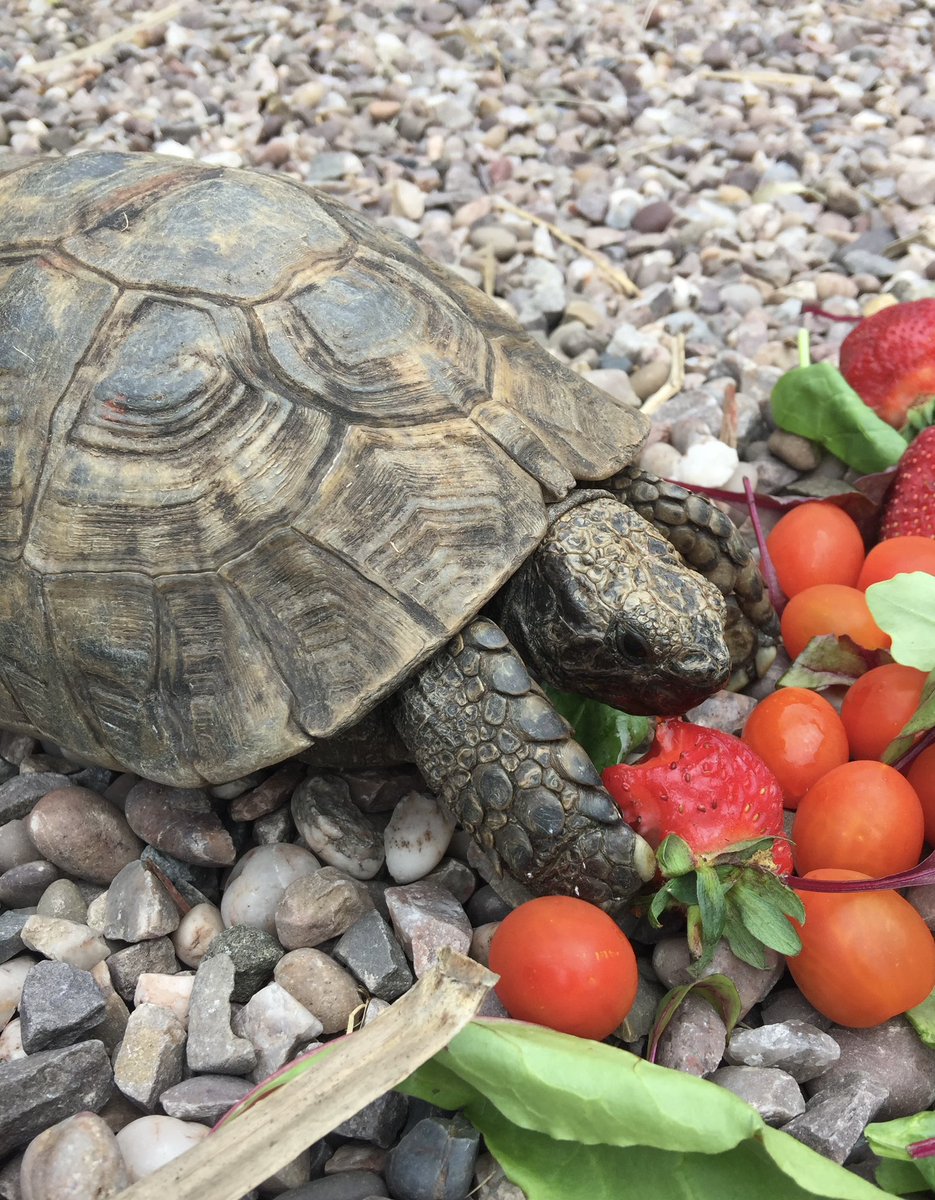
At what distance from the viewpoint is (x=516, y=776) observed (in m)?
2.20

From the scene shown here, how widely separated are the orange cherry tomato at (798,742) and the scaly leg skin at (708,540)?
36cm

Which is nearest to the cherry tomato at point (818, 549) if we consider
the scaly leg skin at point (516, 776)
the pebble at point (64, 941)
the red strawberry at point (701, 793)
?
the red strawberry at point (701, 793)

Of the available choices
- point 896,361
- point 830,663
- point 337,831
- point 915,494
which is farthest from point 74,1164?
point 896,361

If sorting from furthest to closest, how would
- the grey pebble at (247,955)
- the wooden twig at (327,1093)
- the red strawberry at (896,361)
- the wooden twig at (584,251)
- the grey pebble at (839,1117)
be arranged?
the wooden twig at (584,251) → the red strawberry at (896,361) → the grey pebble at (247,955) → the grey pebble at (839,1117) → the wooden twig at (327,1093)

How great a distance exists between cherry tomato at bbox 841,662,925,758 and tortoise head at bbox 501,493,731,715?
1.26 feet

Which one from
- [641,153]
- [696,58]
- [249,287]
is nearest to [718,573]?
[249,287]

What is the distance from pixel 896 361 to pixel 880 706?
1296mm

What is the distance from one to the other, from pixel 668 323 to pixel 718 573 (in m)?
1.55

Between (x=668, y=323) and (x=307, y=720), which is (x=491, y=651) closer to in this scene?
(x=307, y=720)

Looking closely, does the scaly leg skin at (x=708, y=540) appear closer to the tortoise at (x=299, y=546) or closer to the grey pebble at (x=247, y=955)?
the tortoise at (x=299, y=546)

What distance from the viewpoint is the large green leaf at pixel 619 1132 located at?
5.50 ft

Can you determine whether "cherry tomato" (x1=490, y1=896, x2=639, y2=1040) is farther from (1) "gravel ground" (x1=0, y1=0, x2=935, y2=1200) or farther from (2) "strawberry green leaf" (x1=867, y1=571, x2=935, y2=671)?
(2) "strawberry green leaf" (x1=867, y1=571, x2=935, y2=671)

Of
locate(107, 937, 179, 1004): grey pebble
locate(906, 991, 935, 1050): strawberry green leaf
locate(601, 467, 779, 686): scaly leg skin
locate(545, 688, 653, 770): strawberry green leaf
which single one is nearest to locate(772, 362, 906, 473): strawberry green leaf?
locate(601, 467, 779, 686): scaly leg skin

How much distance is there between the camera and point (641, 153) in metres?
4.98
